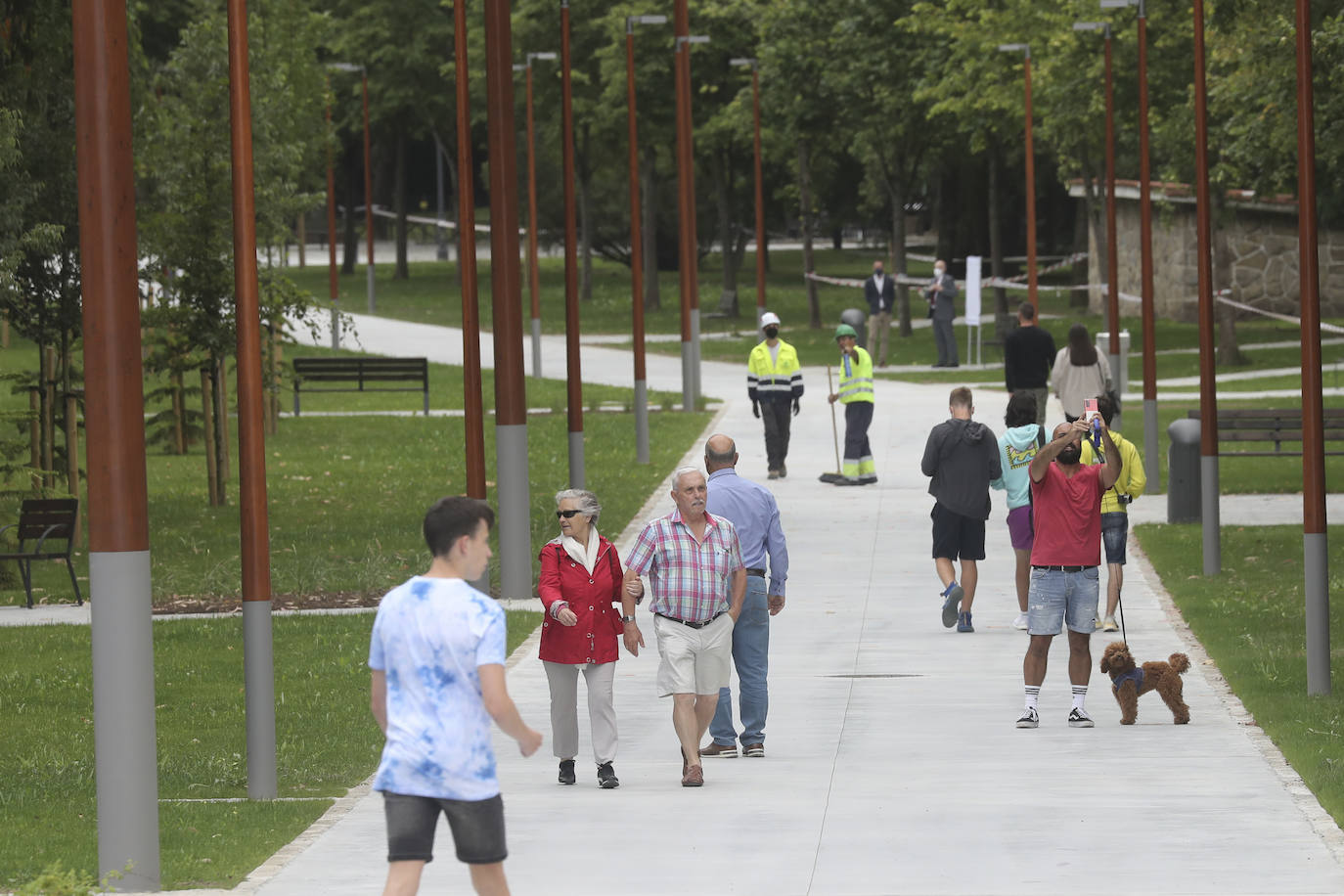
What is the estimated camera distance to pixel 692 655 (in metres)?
10.6

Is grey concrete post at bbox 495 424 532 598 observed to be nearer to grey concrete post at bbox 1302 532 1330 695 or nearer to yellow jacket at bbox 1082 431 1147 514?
yellow jacket at bbox 1082 431 1147 514

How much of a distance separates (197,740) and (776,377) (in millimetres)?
12718

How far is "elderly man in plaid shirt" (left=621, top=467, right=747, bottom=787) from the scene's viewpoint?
34.2 feet

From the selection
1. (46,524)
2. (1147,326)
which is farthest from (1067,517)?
(1147,326)

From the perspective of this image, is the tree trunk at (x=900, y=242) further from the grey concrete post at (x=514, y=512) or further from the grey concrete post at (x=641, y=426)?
the grey concrete post at (x=514, y=512)

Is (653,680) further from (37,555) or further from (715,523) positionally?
(37,555)

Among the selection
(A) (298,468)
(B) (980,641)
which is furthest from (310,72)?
(B) (980,641)

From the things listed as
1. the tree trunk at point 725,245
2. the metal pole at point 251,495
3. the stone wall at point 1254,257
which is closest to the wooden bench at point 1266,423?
the metal pole at point 251,495

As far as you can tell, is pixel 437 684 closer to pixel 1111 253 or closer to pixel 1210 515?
pixel 1210 515

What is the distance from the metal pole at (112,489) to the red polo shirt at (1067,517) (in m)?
5.00

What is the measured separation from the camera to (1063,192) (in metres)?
71.7

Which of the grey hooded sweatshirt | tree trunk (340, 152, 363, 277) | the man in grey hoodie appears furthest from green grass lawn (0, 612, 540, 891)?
tree trunk (340, 152, 363, 277)

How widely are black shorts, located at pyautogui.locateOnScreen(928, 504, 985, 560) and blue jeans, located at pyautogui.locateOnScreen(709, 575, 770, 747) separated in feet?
14.7

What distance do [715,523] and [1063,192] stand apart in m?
63.0
